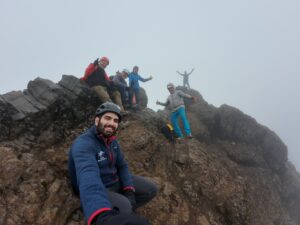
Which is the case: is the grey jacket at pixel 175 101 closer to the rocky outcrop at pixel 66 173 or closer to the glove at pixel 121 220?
the rocky outcrop at pixel 66 173

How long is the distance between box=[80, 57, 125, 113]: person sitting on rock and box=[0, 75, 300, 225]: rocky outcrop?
29.2 inches

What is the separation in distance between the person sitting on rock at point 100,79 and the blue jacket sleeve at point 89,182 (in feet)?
37.8

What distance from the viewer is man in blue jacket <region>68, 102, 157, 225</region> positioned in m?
4.86

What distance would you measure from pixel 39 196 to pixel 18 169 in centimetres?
159

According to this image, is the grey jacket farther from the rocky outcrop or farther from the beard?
the beard

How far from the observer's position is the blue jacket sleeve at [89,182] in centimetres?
499

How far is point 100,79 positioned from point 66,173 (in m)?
8.71

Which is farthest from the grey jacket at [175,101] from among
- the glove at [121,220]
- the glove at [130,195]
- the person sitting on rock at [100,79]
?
the glove at [121,220]

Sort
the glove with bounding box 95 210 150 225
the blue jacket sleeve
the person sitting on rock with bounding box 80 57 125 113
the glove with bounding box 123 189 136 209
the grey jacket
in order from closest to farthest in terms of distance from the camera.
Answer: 1. the glove with bounding box 95 210 150 225
2. the blue jacket sleeve
3. the glove with bounding box 123 189 136 209
4. the person sitting on rock with bounding box 80 57 125 113
5. the grey jacket

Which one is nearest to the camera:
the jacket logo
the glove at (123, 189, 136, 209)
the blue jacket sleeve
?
the blue jacket sleeve

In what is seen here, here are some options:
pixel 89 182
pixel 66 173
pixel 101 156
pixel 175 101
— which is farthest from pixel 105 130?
pixel 175 101

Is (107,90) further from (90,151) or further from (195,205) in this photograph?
(90,151)

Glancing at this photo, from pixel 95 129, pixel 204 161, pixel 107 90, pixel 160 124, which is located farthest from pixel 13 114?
pixel 204 161

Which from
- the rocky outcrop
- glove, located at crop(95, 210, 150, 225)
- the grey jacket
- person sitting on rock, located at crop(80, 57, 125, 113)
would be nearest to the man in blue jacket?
glove, located at crop(95, 210, 150, 225)
